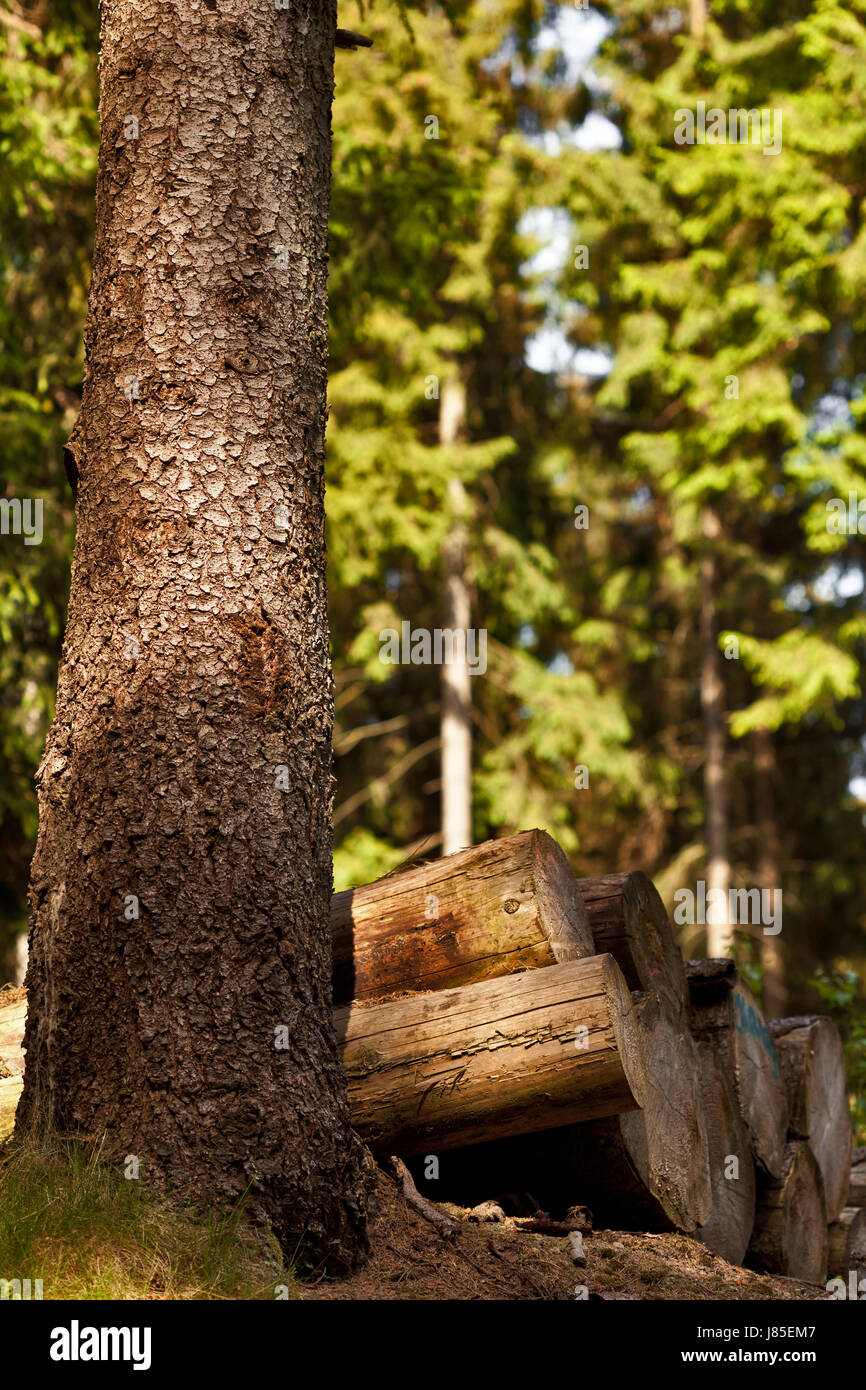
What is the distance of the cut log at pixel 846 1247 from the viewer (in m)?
5.36

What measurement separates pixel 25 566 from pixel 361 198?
12.8 ft

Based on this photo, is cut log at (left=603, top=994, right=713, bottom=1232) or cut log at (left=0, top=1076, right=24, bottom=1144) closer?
cut log at (left=0, top=1076, right=24, bottom=1144)

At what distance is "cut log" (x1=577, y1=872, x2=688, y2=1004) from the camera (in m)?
4.32

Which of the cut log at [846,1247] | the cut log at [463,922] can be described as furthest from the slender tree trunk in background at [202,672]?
the cut log at [846,1247]

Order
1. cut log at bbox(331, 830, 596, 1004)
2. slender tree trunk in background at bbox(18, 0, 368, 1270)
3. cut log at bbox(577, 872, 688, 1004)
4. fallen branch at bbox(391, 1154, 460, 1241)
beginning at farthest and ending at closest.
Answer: cut log at bbox(577, 872, 688, 1004), cut log at bbox(331, 830, 596, 1004), fallen branch at bbox(391, 1154, 460, 1241), slender tree trunk in background at bbox(18, 0, 368, 1270)

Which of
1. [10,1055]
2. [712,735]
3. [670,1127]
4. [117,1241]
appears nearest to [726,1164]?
[670,1127]

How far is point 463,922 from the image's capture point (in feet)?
13.7

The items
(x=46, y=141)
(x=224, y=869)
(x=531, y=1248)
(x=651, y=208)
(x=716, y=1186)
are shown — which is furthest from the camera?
(x=651, y=208)

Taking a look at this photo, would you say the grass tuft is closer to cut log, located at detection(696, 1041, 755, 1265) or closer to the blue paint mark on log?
cut log, located at detection(696, 1041, 755, 1265)

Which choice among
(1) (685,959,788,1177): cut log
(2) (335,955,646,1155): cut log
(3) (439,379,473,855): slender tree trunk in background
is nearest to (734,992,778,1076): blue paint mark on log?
(1) (685,959,788,1177): cut log

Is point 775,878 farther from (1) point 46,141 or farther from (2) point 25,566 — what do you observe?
(1) point 46,141

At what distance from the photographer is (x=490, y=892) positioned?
4109mm

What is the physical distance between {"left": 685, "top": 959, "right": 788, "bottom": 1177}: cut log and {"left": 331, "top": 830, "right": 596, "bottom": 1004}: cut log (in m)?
0.78

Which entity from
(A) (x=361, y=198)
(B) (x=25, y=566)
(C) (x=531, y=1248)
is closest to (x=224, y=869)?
(C) (x=531, y=1248)
